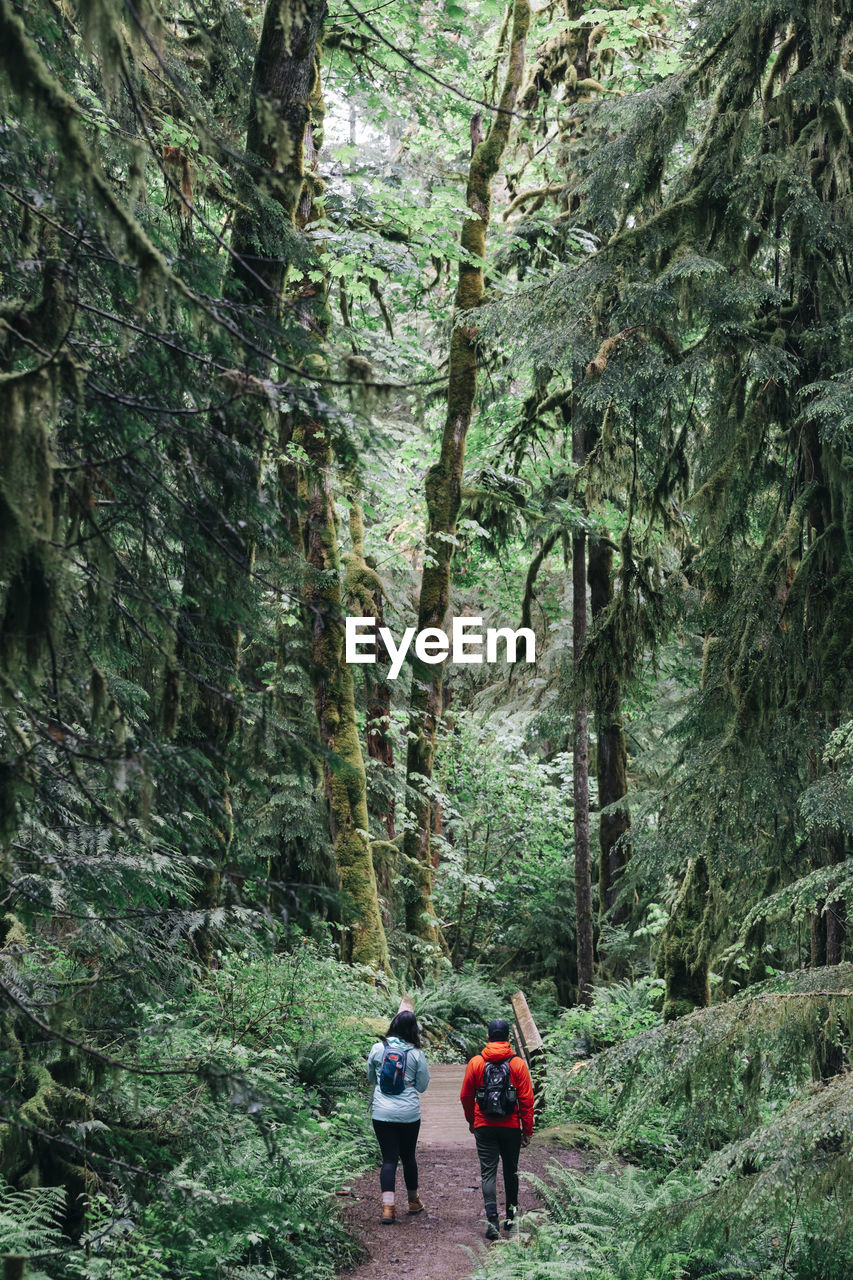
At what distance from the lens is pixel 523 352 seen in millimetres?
7668

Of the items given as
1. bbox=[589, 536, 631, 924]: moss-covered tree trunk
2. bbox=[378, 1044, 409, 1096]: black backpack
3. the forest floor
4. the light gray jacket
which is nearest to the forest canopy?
the forest floor

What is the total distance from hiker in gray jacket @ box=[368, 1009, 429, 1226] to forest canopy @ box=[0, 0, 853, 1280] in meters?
0.37

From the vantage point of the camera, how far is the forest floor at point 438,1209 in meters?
6.75

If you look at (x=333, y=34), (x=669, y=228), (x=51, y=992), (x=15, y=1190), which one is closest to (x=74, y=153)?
(x=51, y=992)

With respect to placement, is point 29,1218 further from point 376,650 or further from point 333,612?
point 376,650

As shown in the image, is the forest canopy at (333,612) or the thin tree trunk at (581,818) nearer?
the forest canopy at (333,612)

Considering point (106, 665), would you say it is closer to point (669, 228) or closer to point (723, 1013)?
point (723, 1013)

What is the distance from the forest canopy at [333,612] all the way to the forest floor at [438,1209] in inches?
11.2

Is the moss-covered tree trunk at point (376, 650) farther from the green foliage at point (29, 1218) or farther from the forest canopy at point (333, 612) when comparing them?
the green foliage at point (29, 1218)

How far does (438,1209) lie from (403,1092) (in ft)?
4.09

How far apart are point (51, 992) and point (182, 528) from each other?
3.18 m

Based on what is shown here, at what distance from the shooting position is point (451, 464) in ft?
47.4

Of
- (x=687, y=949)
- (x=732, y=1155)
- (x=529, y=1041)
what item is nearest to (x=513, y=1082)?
(x=687, y=949)

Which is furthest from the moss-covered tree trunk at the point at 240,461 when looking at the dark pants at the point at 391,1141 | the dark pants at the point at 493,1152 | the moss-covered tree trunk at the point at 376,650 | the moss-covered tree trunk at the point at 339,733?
the moss-covered tree trunk at the point at 376,650
